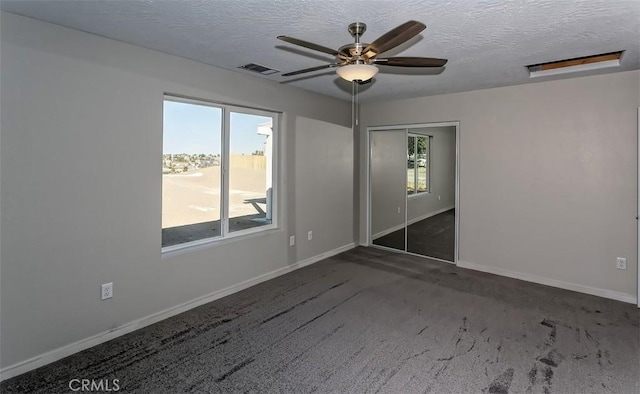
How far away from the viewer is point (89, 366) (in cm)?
239

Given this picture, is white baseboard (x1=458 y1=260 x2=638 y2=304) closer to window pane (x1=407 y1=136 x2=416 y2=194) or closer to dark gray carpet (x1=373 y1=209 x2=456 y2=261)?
dark gray carpet (x1=373 y1=209 x2=456 y2=261)

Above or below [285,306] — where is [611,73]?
above

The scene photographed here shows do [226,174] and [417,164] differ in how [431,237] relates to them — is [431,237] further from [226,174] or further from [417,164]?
[226,174]

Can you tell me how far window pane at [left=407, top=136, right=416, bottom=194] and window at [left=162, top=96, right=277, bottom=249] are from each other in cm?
224

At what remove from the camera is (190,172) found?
3.45 metres

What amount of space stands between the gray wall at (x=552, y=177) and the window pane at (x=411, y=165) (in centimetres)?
56

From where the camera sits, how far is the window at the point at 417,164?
5.30 meters

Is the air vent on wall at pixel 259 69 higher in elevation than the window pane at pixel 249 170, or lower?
higher

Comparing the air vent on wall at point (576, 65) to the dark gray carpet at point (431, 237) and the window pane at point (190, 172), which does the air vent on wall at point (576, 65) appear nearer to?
the dark gray carpet at point (431, 237)

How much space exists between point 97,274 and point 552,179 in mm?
4669

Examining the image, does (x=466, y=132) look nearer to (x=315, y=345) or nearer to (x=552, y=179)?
(x=552, y=179)

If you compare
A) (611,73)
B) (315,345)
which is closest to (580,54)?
(611,73)

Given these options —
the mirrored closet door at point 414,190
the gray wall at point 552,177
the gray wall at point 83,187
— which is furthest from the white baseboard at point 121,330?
the gray wall at point 552,177

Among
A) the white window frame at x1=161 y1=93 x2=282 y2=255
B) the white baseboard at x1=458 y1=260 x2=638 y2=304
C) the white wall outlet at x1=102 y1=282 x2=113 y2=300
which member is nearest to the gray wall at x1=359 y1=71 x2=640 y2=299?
the white baseboard at x1=458 y1=260 x2=638 y2=304
